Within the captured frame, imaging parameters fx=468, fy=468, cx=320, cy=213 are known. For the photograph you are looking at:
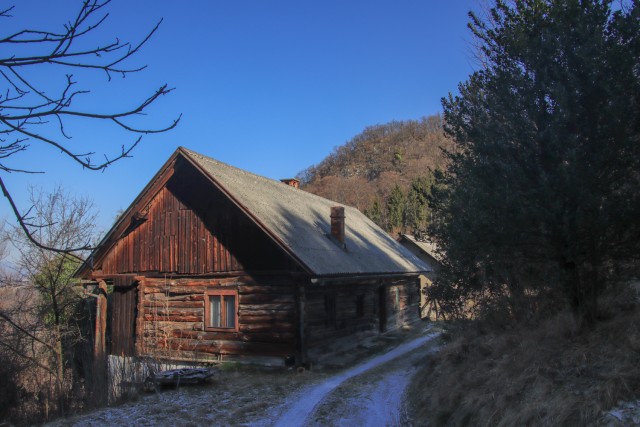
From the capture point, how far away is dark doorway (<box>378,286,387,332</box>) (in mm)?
21719

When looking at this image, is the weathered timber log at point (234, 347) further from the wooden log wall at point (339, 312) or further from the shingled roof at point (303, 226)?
the shingled roof at point (303, 226)

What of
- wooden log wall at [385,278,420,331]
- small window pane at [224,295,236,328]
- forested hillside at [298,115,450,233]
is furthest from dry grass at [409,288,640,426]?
forested hillside at [298,115,450,233]

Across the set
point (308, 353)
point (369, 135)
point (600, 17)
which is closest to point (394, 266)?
point (308, 353)

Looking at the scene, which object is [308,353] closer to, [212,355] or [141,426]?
[212,355]

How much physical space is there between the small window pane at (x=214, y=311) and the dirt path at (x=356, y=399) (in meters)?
5.17

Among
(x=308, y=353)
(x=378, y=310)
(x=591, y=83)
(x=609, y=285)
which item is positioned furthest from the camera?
(x=378, y=310)

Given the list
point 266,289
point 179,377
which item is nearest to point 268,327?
point 266,289

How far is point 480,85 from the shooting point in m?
10.9

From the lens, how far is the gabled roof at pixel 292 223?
50.6ft

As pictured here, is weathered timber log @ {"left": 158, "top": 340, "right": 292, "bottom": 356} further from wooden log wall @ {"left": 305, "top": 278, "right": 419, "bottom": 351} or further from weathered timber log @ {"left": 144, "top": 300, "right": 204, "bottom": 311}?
weathered timber log @ {"left": 144, "top": 300, "right": 204, "bottom": 311}

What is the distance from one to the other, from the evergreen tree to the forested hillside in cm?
6057

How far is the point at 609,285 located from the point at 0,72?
8641mm

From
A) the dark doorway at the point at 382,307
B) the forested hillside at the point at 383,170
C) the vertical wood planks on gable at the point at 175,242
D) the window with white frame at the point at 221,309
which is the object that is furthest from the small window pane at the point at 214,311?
the forested hillside at the point at 383,170

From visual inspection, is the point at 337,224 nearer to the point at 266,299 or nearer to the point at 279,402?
the point at 266,299
